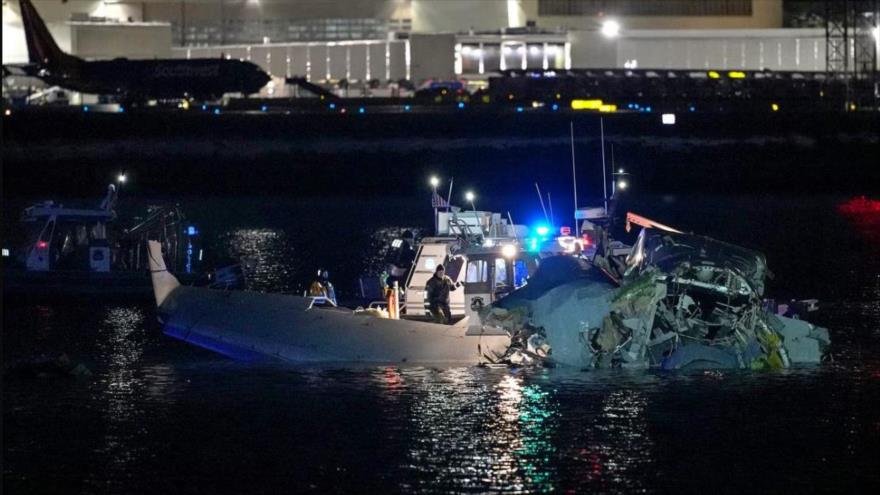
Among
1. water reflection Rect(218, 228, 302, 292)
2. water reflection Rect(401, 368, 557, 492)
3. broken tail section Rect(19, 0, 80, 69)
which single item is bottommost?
water reflection Rect(401, 368, 557, 492)

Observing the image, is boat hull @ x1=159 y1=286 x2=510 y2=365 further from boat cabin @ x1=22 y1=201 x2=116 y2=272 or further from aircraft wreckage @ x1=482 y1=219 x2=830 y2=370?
boat cabin @ x1=22 y1=201 x2=116 y2=272

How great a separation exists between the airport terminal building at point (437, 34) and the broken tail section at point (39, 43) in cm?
1370

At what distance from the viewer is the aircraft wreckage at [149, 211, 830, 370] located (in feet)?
103

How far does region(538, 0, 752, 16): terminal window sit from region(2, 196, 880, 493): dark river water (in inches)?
3594

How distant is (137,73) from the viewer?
396 ft

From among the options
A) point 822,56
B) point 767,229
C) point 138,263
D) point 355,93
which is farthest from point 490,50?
point 138,263

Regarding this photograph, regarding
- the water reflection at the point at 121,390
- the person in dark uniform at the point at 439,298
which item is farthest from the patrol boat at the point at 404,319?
the water reflection at the point at 121,390

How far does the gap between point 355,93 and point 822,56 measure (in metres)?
38.7

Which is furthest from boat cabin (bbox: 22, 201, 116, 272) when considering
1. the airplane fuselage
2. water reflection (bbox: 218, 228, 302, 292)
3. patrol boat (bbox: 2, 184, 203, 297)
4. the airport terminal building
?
the airport terminal building

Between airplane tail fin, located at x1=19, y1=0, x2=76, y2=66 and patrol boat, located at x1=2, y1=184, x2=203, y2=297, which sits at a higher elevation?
airplane tail fin, located at x1=19, y1=0, x2=76, y2=66

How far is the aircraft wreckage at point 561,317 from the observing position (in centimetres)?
3148

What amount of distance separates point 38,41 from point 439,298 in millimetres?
93028

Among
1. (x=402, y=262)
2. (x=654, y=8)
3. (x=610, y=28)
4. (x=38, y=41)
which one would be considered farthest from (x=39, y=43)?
(x=402, y=262)

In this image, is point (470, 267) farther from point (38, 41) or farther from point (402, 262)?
point (38, 41)
